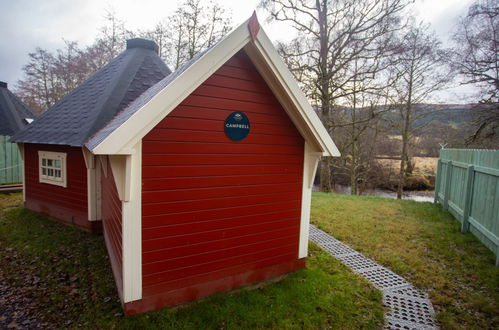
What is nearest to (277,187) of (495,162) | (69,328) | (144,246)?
(144,246)

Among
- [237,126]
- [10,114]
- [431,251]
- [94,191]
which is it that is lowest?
[431,251]

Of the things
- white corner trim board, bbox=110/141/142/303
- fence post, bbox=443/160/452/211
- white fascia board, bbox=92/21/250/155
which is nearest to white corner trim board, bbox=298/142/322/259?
white fascia board, bbox=92/21/250/155

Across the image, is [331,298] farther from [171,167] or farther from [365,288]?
[171,167]

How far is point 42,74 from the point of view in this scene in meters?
19.9

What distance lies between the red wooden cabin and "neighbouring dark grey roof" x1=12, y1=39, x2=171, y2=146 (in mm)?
2489

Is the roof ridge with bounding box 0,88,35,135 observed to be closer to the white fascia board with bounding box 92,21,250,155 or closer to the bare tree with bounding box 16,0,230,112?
the bare tree with bounding box 16,0,230,112

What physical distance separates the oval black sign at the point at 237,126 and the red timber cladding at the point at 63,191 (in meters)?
5.06

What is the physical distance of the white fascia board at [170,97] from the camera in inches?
113

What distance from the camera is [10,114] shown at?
14.2 metres

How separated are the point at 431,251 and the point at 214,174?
534 cm

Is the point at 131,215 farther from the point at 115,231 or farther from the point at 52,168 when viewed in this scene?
the point at 52,168

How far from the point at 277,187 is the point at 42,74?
23.7m

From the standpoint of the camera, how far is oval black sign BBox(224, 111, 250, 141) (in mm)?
3861

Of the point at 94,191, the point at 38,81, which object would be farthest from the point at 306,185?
the point at 38,81
